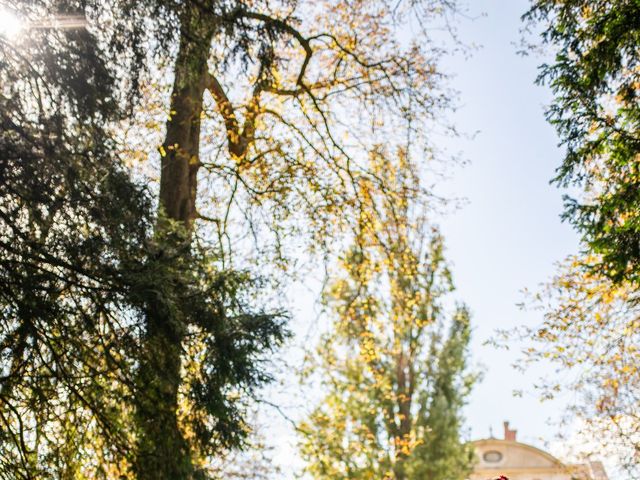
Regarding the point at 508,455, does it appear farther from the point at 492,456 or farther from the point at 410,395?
the point at 410,395

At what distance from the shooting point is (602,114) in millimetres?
5984

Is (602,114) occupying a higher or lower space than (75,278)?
higher

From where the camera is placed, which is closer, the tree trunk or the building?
the tree trunk

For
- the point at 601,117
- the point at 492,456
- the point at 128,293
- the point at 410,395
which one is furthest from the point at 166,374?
the point at 492,456

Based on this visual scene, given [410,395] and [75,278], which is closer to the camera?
[75,278]

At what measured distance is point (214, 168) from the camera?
935 centimetres

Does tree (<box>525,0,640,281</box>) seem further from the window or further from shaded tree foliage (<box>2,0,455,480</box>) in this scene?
the window

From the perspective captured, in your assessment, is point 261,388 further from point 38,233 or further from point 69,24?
point 69,24

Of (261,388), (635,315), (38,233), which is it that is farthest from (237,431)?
(635,315)

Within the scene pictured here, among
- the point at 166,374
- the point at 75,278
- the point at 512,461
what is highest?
the point at 512,461

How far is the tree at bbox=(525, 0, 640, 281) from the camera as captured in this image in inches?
211

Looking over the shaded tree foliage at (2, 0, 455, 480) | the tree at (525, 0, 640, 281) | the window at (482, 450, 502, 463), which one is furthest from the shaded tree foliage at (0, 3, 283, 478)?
the window at (482, 450, 502, 463)

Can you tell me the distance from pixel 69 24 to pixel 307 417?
656 centimetres

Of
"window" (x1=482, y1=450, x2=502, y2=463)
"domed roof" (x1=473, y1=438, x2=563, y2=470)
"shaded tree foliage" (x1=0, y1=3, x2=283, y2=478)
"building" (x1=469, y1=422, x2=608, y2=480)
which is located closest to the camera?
"shaded tree foliage" (x1=0, y1=3, x2=283, y2=478)
